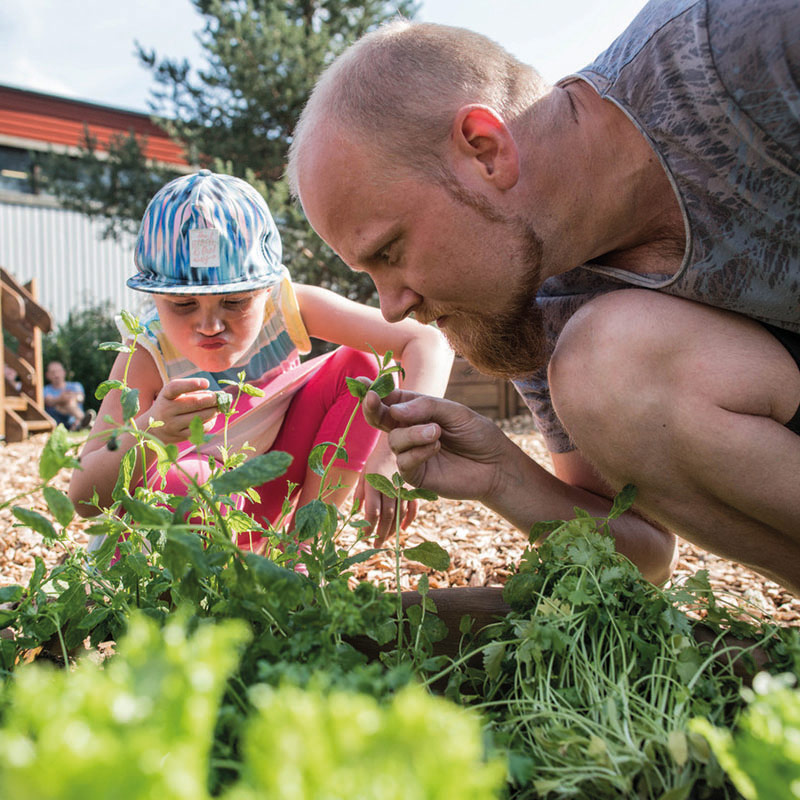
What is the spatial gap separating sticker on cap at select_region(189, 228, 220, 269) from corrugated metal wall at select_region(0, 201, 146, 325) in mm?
13058

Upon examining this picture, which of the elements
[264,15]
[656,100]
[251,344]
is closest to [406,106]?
[656,100]

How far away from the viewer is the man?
1.22 metres

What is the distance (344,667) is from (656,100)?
109 cm

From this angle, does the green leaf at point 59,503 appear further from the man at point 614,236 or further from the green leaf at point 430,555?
the man at point 614,236

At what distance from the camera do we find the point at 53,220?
14.7 meters

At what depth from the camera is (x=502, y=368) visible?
174 centimetres

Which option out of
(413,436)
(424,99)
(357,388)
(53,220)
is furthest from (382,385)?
(53,220)

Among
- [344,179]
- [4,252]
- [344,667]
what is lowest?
[4,252]

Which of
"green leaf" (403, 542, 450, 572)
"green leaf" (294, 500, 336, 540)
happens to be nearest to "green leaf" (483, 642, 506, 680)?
Answer: "green leaf" (403, 542, 450, 572)

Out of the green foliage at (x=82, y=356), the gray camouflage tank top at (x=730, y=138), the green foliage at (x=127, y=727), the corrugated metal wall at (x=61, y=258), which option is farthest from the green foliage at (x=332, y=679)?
the corrugated metal wall at (x=61, y=258)

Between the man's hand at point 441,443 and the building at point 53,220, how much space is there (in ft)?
44.1

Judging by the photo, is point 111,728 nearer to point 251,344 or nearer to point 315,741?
point 315,741

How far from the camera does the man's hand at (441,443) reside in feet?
4.37

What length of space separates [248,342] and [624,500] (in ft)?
3.86
